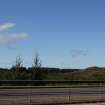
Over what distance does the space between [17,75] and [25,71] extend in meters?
1.63

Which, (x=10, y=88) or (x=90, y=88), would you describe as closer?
(x=10, y=88)

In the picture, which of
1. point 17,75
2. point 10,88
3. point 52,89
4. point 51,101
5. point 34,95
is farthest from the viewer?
point 17,75

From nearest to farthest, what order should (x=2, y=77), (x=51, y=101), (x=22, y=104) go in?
(x=22, y=104) < (x=51, y=101) < (x=2, y=77)

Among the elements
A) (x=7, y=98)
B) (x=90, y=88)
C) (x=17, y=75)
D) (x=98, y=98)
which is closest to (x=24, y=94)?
(x=7, y=98)

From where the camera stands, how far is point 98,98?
103 feet

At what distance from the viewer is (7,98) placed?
28.8 m

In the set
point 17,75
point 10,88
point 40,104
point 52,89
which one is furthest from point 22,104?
point 17,75

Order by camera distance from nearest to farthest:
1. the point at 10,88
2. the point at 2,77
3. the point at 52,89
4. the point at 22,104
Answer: the point at 22,104
the point at 10,88
the point at 52,89
the point at 2,77

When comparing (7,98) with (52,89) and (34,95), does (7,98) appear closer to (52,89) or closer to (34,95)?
(34,95)

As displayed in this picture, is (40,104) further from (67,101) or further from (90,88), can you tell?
(90,88)

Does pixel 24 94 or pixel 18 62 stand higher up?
pixel 18 62

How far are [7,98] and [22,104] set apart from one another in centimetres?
308

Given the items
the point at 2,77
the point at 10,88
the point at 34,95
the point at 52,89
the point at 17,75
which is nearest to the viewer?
the point at 34,95

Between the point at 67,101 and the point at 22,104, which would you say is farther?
the point at 67,101
